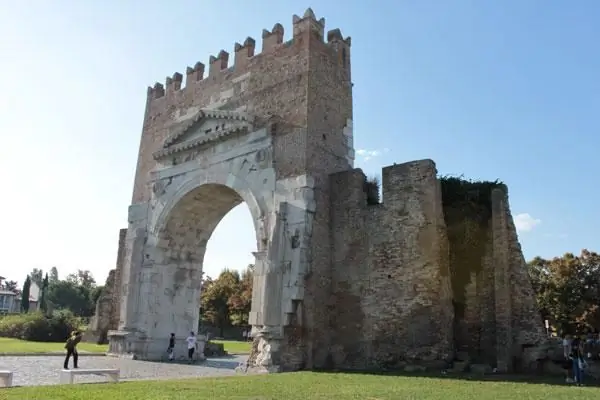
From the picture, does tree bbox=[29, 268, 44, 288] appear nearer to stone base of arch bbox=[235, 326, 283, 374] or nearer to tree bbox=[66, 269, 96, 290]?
tree bbox=[66, 269, 96, 290]

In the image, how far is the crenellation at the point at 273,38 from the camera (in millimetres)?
17266

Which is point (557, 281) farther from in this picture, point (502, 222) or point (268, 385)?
point (268, 385)

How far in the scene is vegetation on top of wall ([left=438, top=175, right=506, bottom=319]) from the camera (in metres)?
14.0

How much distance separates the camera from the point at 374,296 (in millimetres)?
14297

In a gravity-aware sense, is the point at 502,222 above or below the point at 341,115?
below

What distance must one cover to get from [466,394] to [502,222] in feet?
20.5

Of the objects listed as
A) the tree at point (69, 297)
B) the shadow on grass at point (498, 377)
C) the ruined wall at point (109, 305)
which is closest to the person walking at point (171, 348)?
the ruined wall at point (109, 305)

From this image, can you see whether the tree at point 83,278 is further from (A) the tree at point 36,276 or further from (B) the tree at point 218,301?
(B) the tree at point 218,301

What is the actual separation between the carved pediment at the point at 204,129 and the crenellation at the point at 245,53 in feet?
5.46

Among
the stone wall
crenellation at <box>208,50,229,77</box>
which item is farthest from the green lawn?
crenellation at <box>208,50,229,77</box>

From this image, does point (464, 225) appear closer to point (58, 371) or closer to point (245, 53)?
point (245, 53)

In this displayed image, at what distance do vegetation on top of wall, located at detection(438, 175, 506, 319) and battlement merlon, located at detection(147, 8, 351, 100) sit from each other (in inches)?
216

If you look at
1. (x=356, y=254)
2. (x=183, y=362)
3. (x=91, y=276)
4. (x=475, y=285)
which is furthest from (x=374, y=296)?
(x=91, y=276)

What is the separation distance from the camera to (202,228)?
19766 mm
